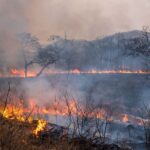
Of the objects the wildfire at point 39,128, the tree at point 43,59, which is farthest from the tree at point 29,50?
the wildfire at point 39,128

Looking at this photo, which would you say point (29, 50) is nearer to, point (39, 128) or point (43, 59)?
point (43, 59)

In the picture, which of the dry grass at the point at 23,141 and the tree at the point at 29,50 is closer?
the dry grass at the point at 23,141

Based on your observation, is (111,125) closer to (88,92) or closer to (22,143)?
(22,143)

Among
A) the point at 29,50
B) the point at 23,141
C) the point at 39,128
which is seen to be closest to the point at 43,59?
the point at 29,50

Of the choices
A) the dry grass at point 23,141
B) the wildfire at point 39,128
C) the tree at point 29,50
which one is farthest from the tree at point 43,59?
the dry grass at point 23,141

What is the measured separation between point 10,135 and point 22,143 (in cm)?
29

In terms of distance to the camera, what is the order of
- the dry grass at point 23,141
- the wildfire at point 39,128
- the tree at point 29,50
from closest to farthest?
1. the dry grass at point 23,141
2. the wildfire at point 39,128
3. the tree at point 29,50

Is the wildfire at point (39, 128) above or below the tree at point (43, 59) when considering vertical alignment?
below

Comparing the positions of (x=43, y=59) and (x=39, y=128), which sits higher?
(x=43, y=59)

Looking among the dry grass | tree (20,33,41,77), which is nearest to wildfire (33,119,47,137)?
the dry grass

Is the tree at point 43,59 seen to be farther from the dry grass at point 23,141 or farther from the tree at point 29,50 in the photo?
the dry grass at point 23,141

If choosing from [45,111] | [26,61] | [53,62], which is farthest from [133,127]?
[53,62]

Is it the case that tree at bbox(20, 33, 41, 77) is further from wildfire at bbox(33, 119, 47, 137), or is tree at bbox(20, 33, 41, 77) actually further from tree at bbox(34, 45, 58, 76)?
wildfire at bbox(33, 119, 47, 137)

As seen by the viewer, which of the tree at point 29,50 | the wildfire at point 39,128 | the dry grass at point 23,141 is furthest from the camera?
the tree at point 29,50
